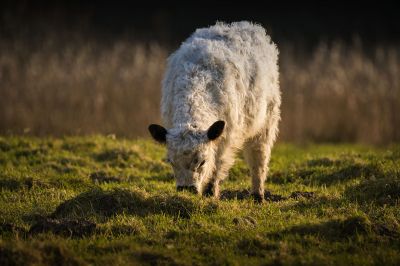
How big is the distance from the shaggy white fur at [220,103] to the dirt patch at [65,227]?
4.42 ft

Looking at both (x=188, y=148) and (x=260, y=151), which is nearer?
(x=188, y=148)

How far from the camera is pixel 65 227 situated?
7.47m

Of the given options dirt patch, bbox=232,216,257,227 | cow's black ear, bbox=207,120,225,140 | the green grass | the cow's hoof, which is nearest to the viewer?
the green grass

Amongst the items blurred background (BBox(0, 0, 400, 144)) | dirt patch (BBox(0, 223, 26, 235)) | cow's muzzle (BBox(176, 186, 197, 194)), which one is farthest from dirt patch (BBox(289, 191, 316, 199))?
blurred background (BBox(0, 0, 400, 144))

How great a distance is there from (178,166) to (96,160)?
4.55 metres

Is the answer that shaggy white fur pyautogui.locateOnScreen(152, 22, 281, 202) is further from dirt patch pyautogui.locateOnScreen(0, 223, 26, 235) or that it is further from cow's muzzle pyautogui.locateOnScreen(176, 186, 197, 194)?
dirt patch pyautogui.locateOnScreen(0, 223, 26, 235)

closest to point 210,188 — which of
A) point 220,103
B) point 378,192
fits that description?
point 220,103

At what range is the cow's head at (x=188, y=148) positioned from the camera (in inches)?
325

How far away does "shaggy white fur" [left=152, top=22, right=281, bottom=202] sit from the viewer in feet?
27.5

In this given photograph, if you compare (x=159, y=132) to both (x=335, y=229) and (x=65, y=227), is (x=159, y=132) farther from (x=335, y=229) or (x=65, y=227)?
(x=335, y=229)

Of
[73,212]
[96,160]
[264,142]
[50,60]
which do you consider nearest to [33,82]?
[50,60]

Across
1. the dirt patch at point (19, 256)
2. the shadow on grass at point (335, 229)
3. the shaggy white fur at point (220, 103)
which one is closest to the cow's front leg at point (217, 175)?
the shaggy white fur at point (220, 103)

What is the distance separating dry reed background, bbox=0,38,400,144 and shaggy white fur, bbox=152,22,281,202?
5.79 meters

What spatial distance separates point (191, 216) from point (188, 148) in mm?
778
